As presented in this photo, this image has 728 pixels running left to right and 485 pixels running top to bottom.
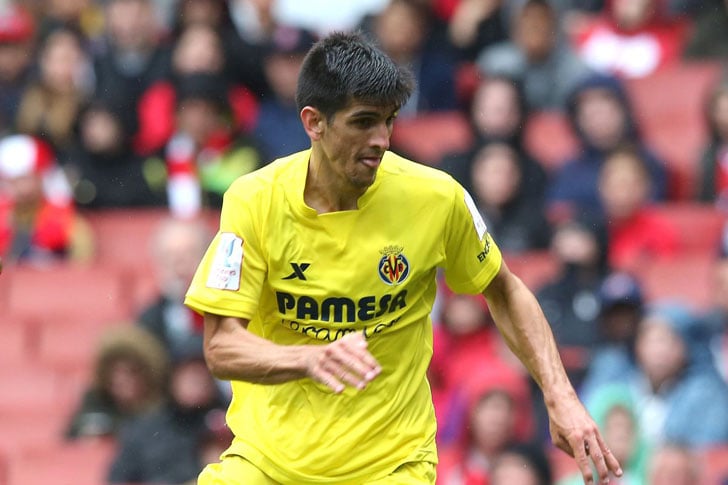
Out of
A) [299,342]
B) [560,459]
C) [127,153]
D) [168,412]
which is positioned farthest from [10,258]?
[299,342]

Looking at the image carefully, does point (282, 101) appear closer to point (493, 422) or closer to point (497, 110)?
point (497, 110)

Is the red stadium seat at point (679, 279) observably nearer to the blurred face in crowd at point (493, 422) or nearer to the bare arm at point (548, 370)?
the blurred face in crowd at point (493, 422)

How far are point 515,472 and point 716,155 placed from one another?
306 centimetres

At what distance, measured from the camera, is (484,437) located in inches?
388

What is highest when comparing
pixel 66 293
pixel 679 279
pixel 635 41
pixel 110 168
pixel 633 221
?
pixel 635 41

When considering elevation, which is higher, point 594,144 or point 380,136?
point 380,136

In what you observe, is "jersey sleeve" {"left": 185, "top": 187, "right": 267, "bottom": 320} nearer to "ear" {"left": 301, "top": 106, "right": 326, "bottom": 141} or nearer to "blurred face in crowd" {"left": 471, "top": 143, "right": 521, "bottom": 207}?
"ear" {"left": 301, "top": 106, "right": 326, "bottom": 141}

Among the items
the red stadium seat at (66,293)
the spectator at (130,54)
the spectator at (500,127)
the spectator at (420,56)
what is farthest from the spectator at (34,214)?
the spectator at (500,127)

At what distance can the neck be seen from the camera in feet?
20.4

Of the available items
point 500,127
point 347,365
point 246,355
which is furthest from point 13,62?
point 347,365

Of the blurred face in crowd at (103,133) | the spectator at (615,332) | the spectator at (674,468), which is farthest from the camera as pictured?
the blurred face in crowd at (103,133)

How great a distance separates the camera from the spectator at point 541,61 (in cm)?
1255

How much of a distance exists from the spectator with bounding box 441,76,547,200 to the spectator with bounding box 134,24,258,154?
178cm

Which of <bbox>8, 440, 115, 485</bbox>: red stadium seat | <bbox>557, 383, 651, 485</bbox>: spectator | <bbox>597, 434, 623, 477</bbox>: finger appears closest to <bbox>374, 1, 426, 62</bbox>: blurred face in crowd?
<bbox>8, 440, 115, 485</bbox>: red stadium seat
